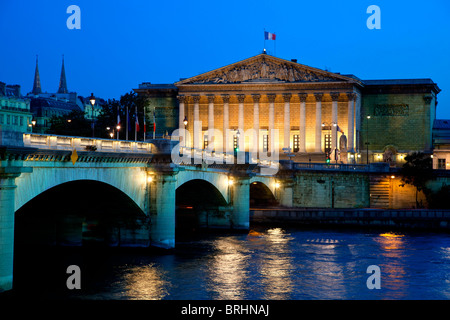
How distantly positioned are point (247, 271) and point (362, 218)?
3329cm

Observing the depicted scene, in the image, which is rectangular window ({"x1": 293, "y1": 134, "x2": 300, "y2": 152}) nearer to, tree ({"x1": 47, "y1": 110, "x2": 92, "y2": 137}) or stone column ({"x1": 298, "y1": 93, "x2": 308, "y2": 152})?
stone column ({"x1": 298, "y1": 93, "x2": 308, "y2": 152})

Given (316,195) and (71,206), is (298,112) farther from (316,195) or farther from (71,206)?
(71,206)

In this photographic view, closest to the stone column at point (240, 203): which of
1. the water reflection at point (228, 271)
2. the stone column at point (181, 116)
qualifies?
the water reflection at point (228, 271)

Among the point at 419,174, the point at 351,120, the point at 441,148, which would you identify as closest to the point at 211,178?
the point at 419,174

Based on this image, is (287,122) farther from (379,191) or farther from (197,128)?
(379,191)

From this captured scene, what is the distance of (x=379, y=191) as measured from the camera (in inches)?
3593

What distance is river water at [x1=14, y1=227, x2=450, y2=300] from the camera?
38.7m

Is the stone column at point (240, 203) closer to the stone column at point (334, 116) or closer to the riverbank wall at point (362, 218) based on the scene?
the riverbank wall at point (362, 218)
